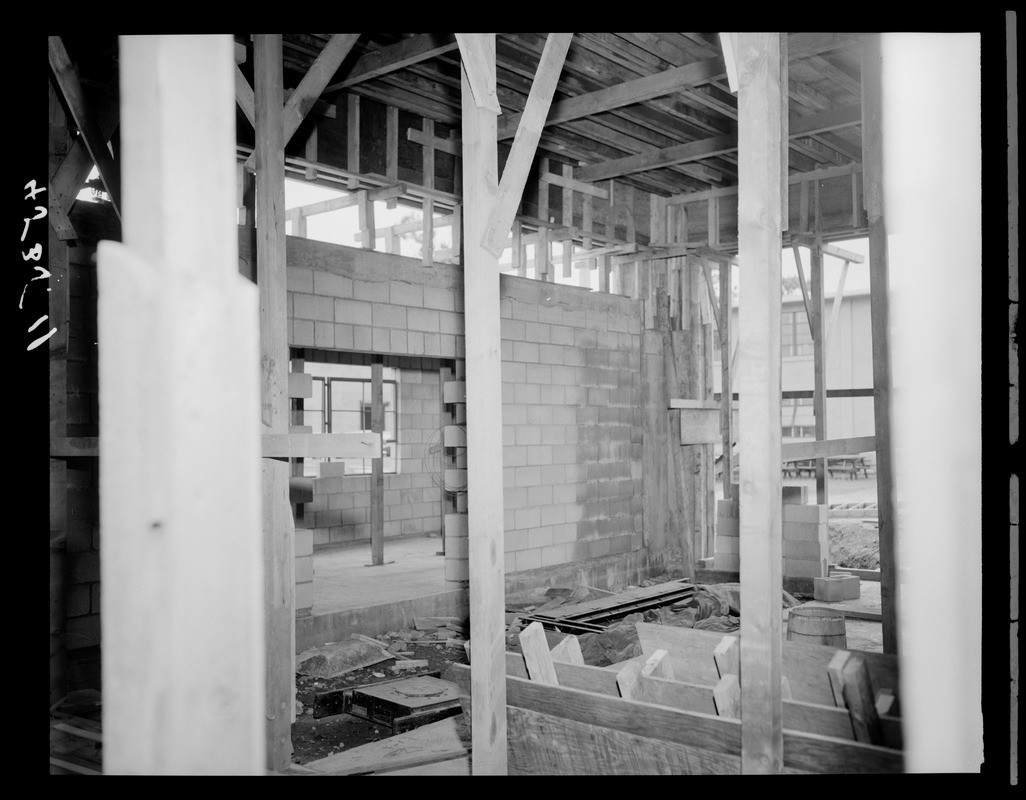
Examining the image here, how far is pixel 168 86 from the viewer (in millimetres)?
2023

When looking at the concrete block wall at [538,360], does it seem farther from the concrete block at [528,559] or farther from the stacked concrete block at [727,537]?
the stacked concrete block at [727,537]

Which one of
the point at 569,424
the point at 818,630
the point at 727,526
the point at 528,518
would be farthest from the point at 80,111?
the point at 727,526

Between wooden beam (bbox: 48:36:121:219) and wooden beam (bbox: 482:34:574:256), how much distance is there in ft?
8.87

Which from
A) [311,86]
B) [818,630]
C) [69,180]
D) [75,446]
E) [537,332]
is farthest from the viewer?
[537,332]

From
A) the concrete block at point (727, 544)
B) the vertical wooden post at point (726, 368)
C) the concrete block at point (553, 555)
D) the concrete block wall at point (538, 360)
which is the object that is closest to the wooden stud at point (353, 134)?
the concrete block wall at point (538, 360)

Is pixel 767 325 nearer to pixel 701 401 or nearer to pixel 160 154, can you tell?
pixel 160 154

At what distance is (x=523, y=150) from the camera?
11.2ft

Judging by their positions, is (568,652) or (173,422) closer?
(173,422)

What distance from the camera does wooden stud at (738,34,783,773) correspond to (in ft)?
9.37

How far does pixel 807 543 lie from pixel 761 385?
282 inches

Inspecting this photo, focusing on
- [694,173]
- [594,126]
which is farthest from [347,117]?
[694,173]

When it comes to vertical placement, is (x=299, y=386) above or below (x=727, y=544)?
above

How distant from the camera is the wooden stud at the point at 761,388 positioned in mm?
2855

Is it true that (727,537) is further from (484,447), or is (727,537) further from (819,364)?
(484,447)
